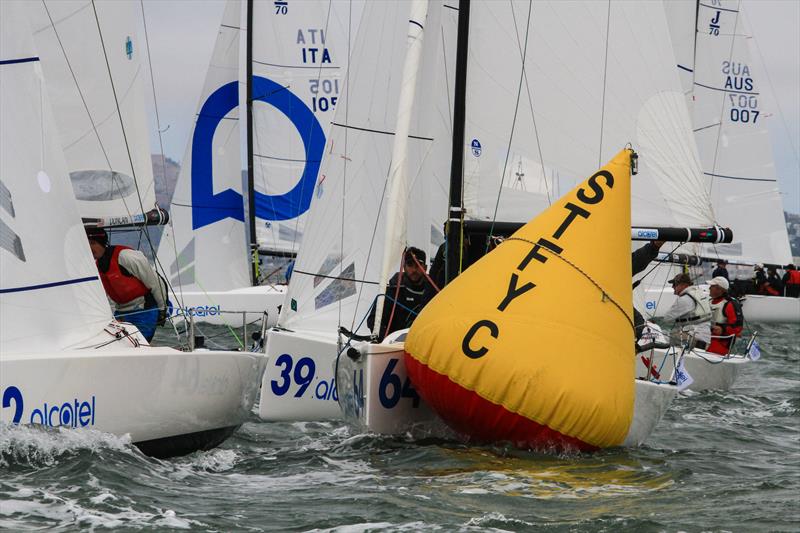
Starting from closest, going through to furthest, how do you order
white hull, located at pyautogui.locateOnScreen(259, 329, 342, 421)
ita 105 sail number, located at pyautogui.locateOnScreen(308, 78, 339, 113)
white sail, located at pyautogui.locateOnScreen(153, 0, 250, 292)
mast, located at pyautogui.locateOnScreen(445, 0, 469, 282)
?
white hull, located at pyautogui.locateOnScreen(259, 329, 342, 421)
mast, located at pyautogui.locateOnScreen(445, 0, 469, 282)
white sail, located at pyautogui.locateOnScreen(153, 0, 250, 292)
ita 105 sail number, located at pyautogui.locateOnScreen(308, 78, 339, 113)

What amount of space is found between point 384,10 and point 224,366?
370 centimetres

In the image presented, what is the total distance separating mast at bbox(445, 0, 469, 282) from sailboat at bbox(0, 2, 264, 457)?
2.92 meters

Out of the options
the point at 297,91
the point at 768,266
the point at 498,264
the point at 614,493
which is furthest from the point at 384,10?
the point at 768,266

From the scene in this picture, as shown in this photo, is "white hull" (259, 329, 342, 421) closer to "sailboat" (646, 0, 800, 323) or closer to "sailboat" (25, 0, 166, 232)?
"sailboat" (25, 0, 166, 232)

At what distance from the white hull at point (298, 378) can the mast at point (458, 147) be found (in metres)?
1.24

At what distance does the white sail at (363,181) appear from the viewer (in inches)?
384

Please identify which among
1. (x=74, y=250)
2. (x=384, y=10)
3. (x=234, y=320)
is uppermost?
(x=384, y=10)

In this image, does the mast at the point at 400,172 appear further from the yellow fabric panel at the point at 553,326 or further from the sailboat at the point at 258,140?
the sailboat at the point at 258,140

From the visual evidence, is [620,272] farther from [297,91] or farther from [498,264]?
[297,91]

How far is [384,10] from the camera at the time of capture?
33.9 feet

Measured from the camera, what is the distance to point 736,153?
1048 inches

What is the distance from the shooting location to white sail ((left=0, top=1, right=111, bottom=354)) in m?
6.86

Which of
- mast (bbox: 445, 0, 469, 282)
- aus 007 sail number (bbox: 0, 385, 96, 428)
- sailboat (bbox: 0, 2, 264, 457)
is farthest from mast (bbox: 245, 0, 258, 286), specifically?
aus 007 sail number (bbox: 0, 385, 96, 428)

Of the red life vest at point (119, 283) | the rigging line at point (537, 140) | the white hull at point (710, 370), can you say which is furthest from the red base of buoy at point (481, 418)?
the white hull at point (710, 370)
